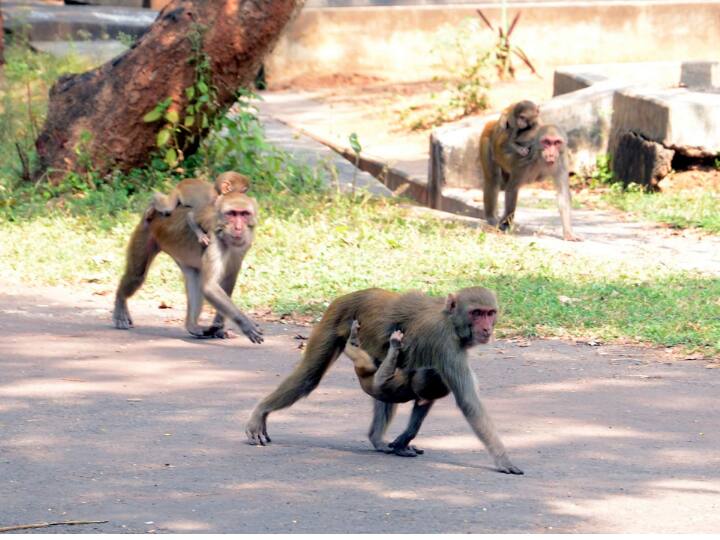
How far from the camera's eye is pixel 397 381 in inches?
236

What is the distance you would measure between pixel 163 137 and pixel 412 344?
7857mm

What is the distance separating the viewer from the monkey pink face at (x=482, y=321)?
585cm

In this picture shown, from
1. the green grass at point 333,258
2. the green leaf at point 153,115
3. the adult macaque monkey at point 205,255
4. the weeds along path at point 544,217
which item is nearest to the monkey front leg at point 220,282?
the adult macaque monkey at point 205,255

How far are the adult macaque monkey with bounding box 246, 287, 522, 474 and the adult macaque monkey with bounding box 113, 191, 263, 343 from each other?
1.78 meters

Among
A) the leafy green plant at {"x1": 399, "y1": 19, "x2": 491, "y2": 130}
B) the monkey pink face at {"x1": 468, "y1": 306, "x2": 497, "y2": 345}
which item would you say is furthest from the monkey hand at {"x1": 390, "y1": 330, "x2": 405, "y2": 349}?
the leafy green plant at {"x1": 399, "y1": 19, "x2": 491, "y2": 130}

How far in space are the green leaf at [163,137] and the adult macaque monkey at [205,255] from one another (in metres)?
4.35

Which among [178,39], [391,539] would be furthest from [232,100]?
[391,539]

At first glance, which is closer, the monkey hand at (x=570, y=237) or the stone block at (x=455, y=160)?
the monkey hand at (x=570, y=237)

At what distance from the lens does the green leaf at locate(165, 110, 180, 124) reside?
525 inches

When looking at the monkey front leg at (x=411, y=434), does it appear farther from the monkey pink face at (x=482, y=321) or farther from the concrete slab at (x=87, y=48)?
the concrete slab at (x=87, y=48)

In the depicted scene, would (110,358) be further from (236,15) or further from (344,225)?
(236,15)

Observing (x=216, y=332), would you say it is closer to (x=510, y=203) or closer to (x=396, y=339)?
(x=396, y=339)

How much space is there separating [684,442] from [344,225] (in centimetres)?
593

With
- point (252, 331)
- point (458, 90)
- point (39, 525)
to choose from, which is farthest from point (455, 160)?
point (39, 525)
